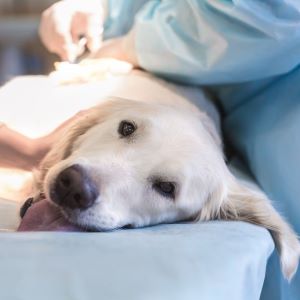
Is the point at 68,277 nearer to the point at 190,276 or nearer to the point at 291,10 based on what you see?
the point at 190,276

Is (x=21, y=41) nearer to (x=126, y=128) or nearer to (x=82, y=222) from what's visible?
(x=126, y=128)

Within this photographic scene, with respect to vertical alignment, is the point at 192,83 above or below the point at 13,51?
above

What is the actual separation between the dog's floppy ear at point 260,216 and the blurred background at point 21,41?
106 centimetres

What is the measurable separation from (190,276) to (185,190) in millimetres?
410

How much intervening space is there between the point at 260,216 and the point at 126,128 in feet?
0.98

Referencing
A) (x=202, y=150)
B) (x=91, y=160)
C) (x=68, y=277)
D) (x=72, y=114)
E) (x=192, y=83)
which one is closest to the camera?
(x=68, y=277)

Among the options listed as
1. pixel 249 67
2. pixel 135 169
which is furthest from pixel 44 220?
pixel 249 67

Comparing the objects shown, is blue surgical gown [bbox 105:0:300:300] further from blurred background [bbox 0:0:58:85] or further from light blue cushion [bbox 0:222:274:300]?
blurred background [bbox 0:0:58:85]

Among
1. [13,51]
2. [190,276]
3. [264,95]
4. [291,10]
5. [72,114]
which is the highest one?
[291,10]

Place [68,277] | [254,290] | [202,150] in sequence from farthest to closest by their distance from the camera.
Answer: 1. [202,150]
2. [254,290]
3. [68,277]

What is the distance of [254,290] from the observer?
0.77 meters

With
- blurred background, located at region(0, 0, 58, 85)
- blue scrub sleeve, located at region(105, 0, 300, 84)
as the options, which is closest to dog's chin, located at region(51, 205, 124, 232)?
blue scrub sleeve, located at region(105, 0, 300, 84)

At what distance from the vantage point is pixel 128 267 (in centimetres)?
65

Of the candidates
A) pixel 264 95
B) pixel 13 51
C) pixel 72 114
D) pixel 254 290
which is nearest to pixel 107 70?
pixel 72 114
